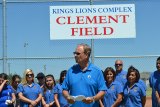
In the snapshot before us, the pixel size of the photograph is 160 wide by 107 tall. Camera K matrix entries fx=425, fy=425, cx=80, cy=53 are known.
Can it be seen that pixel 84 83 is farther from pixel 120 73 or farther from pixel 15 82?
pixel 15 82

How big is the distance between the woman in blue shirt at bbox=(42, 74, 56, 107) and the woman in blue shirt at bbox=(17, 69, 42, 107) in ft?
0.85

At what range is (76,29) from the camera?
1183 cm

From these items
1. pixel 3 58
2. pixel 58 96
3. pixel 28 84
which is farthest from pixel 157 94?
pixel 3 58

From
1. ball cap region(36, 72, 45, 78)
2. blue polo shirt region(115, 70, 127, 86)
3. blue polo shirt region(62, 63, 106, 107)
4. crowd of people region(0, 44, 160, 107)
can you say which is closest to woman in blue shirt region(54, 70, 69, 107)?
crowd of people region(0, 44, 160, 107)

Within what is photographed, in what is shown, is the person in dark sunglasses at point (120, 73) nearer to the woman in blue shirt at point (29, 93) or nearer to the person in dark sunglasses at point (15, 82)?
the woman in blue shirt at point (29, 93)

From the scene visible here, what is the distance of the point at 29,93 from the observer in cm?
1027

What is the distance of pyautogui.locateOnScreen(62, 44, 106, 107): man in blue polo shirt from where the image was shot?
Answer: 6734mm

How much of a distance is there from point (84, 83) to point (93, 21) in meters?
5.25

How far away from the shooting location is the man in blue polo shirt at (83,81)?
6734mm

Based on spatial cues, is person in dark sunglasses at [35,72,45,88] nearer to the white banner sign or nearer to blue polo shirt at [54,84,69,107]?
blue polo shirt at [54,84,69,107]

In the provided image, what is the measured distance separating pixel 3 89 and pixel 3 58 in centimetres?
145

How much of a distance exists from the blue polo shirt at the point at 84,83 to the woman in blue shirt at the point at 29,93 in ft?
11.4

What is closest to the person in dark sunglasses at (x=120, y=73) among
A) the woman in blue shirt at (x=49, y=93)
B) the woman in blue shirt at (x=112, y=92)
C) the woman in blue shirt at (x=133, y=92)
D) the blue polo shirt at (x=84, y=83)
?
the woman in blue shirt at (x=112, y=92)

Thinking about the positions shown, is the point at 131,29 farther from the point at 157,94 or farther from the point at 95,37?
the point at 157,94
